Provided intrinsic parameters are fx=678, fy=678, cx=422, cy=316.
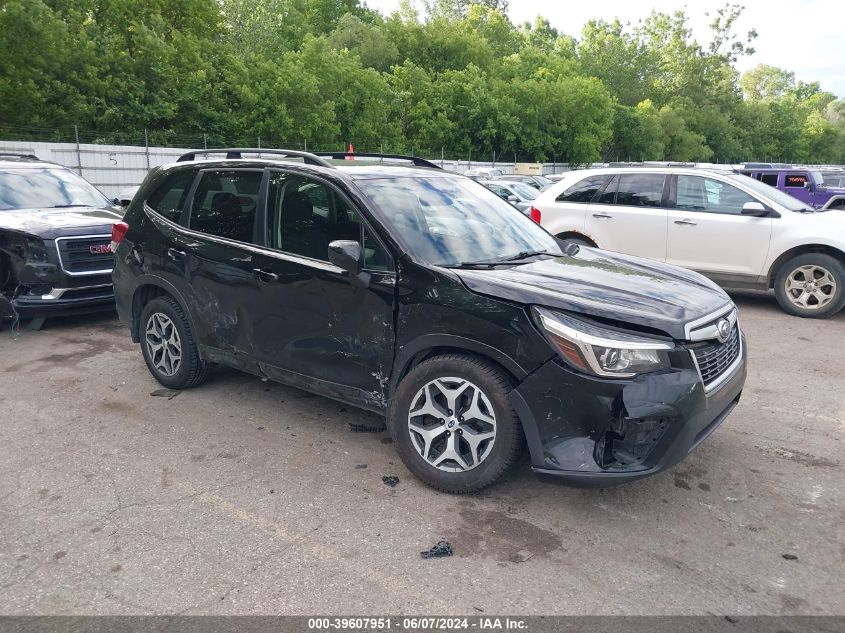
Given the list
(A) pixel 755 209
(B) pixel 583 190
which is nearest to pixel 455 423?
(A) pixel 755 209

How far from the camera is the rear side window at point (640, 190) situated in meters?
9.05

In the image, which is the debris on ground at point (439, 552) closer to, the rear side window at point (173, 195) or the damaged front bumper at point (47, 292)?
the rear side window at point (173, 195)

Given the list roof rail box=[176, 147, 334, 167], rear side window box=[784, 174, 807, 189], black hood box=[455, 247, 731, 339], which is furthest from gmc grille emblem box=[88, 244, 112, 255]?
rear side window box=[784, 174, 807, 189]

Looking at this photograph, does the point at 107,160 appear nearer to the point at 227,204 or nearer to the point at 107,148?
the point at 107,148

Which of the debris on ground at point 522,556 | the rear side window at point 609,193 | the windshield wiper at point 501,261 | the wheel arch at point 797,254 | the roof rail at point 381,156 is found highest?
the roof rail at point 381,156

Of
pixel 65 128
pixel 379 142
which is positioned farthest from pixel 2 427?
pixel 379 142

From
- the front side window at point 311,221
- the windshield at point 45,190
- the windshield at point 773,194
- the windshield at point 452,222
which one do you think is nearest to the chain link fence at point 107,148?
the windshield at point 45,190

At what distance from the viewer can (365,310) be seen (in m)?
3.97

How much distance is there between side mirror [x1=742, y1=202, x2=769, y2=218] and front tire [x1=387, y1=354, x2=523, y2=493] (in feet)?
20.1

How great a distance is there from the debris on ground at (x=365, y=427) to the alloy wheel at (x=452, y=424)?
921 millimetres

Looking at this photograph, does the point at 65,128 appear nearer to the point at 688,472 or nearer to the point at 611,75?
the point at 688,472

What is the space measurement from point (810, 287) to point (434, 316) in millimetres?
6485

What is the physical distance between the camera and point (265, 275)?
14.6 ft

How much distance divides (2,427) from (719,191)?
810 centimetres
